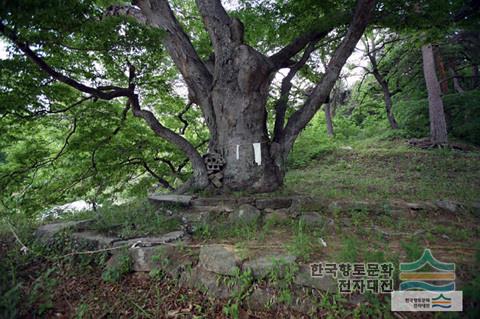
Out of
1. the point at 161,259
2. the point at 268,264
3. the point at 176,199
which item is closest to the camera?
the point at 268,264

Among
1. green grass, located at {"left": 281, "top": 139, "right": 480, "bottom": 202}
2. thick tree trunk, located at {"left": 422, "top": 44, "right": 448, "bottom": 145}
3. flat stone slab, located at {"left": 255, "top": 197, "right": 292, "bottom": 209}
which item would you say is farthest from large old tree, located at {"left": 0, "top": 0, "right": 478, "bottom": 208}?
thick tree trunk, located at {"left": 422, "top": 44, "right": 448, "bottom": 145}

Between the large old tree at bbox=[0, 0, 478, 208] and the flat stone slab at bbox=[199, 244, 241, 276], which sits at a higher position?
the large old tree at bbox=[0, 0, 478, 208]

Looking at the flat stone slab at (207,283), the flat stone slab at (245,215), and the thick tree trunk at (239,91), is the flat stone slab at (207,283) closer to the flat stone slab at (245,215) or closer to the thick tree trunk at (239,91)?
the flat stone slab at (245,215)

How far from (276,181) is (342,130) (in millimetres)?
11647

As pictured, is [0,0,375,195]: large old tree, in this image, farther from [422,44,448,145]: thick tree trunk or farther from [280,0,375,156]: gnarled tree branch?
[422,44,448,145]: thick tree trunk

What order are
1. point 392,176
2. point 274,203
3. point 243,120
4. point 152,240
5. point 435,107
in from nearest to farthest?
point 152,240 → point 274,203 → point 243,120 → point 392,176 → point 435,107

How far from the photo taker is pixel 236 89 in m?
3.60

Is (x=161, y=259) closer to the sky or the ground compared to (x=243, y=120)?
closer to the ground

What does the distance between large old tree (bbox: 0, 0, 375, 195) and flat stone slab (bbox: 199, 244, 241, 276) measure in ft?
4.82

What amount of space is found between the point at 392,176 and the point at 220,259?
531cm

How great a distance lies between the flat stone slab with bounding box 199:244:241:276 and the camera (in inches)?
74.0

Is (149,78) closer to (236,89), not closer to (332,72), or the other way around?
(236,89)

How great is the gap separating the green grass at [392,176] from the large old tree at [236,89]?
76 centimetres

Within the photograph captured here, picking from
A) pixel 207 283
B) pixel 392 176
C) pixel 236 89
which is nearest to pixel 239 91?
pixel 236 89
